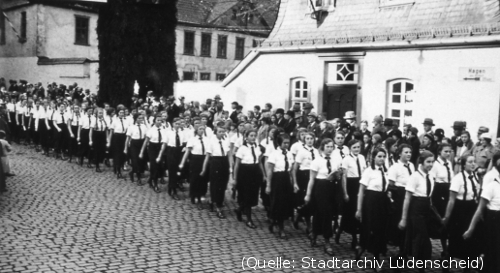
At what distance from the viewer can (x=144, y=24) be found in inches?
897

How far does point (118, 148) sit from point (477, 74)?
33.6ft

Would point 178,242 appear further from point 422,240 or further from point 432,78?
point 432,78

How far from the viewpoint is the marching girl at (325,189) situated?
863cm

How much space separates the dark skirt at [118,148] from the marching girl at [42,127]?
511 cm

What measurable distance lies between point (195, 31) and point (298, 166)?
37503 millimetres

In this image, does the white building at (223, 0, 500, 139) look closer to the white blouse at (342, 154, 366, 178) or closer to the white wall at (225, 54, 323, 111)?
the white wall at (225, 54, 323, 111)

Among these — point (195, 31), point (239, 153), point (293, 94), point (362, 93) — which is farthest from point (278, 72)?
point (195, 31)

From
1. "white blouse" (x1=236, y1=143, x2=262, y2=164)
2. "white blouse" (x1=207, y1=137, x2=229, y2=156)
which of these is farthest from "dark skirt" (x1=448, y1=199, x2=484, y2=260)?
"white blouse" (x1=207, y1=137, x2=229, y2=156)

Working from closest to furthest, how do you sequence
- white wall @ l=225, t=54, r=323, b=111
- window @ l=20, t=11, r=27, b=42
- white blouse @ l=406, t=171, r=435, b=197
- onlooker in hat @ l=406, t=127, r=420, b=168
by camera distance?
white blouse @ l=406, t=171, r=435, b=197
onlooker in hat @ l=406, t=127, r=420, b=168
white wall @ l=225, t=54, r=323, b=111
window @ l=20, t=11, r=27, b=42

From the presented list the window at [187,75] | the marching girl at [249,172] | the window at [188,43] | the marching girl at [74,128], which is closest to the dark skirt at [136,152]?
the marching girl at [74,128]

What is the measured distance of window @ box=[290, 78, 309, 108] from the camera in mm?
20156

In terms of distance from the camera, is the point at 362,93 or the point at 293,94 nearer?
the point at 362,93

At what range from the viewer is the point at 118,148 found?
1527cm

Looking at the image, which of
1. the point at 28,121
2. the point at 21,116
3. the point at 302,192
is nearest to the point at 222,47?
the point at 21,116
